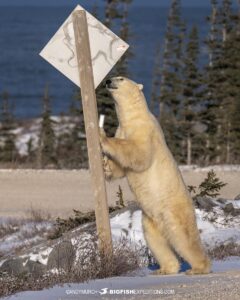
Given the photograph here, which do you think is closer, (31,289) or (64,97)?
(31,289)

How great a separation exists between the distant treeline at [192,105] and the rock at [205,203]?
51.6ft

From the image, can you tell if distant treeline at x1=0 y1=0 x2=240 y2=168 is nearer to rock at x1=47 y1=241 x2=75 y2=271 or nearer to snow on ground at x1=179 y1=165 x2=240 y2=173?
snow on ground at x1=179 y1=165 x2=240 y2=173

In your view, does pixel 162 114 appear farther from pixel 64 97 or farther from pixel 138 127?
pixel 64 97

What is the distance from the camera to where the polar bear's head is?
866cm

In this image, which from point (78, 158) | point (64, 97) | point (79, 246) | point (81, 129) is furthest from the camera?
point (64, 97)

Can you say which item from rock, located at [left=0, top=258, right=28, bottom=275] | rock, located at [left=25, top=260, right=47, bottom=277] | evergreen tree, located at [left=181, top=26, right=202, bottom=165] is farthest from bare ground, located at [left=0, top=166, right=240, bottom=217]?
evergreen tree, located at [left=181, top=26, right=202, bottom=165]

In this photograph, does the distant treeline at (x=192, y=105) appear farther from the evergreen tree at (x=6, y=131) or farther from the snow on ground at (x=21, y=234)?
the snow on ground at (x=21, y=234)

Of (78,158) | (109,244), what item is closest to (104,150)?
(109,244)

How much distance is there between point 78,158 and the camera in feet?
94.5

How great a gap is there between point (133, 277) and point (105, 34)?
2.31 metres

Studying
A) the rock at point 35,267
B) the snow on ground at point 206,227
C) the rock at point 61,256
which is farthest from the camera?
the snow on ground at point 206,227

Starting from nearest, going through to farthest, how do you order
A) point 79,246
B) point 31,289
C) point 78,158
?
point 31,289, point 79,246, point 78,158

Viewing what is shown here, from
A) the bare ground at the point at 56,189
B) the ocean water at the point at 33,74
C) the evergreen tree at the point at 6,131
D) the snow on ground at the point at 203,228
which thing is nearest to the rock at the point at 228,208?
the snow on ground at the point at 203,228

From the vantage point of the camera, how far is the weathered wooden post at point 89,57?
880cm
